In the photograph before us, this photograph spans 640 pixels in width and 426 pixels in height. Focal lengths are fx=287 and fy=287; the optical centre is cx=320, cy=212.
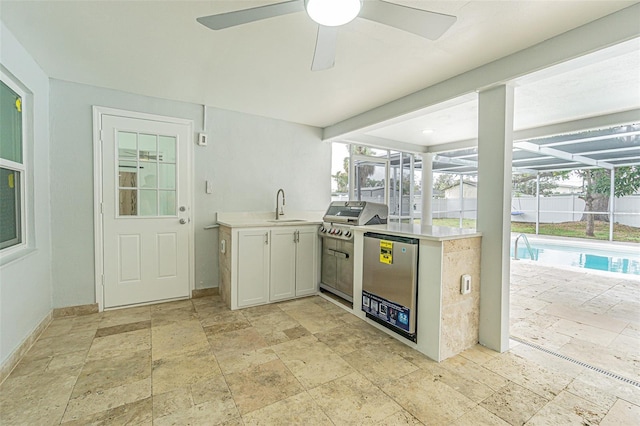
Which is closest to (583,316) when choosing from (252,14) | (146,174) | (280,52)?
(280,52)

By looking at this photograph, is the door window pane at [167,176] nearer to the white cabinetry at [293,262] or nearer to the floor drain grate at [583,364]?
the white cabinetry at [293,262]

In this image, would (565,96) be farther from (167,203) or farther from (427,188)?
(167,203)

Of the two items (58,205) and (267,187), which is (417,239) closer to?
(267,187)

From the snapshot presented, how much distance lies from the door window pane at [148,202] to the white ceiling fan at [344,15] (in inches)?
97.8

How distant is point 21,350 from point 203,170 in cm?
230

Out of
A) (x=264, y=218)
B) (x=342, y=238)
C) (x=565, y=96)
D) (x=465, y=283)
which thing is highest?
(x=565, y=96)

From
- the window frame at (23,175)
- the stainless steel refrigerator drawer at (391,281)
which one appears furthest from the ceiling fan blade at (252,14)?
the window frame at (23,175)

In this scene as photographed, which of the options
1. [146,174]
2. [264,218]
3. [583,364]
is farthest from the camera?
[264,218]

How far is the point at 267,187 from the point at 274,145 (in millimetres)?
623

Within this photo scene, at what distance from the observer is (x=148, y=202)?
11.0 feet

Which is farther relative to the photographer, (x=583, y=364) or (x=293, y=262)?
(x=293, y=262)

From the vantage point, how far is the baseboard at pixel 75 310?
9.62ft

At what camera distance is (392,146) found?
549 cm

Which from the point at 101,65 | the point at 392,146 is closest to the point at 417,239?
the point at 101,65
